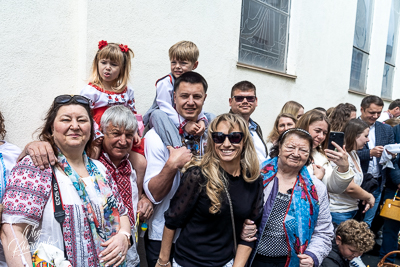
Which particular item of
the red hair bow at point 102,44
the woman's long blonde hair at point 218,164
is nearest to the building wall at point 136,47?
the red hair bow at point 102,44

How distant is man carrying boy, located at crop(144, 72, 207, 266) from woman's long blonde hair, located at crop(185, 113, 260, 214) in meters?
Result: 0.16

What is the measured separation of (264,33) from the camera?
18.0 ft

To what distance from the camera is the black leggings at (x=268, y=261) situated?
2334mm

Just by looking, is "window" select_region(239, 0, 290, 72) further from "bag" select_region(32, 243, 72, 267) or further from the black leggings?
"bag" select_region(32, 243, 72, 267)

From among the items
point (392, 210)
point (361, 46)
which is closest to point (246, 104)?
point (392, 210)

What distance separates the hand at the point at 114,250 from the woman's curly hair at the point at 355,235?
6.94 feet

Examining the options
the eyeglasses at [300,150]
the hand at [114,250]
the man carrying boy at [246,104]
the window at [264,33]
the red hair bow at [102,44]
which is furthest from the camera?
the window at [264,33]

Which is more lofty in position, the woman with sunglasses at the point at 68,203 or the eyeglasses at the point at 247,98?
the eyeglasses at the point at 247,98

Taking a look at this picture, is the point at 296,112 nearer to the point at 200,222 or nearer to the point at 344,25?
the point at 200,222

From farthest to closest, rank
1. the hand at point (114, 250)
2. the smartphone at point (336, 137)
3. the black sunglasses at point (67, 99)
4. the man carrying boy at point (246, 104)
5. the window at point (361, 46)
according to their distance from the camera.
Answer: the window at point (361, 46) < the man carrying boy at point (246, 104) < the smartphone at point (336, 137) < the black sunglasses at point (67, 99) < the hand at point (114, 250)

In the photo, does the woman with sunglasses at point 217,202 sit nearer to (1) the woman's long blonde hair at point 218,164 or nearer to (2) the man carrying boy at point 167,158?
(1) the woman's long blonde hair at point 218,164

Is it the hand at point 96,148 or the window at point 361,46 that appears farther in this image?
the window at point 361,46

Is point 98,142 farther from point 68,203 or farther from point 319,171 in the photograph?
point 319,171

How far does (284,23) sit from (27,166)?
17.7 feet
